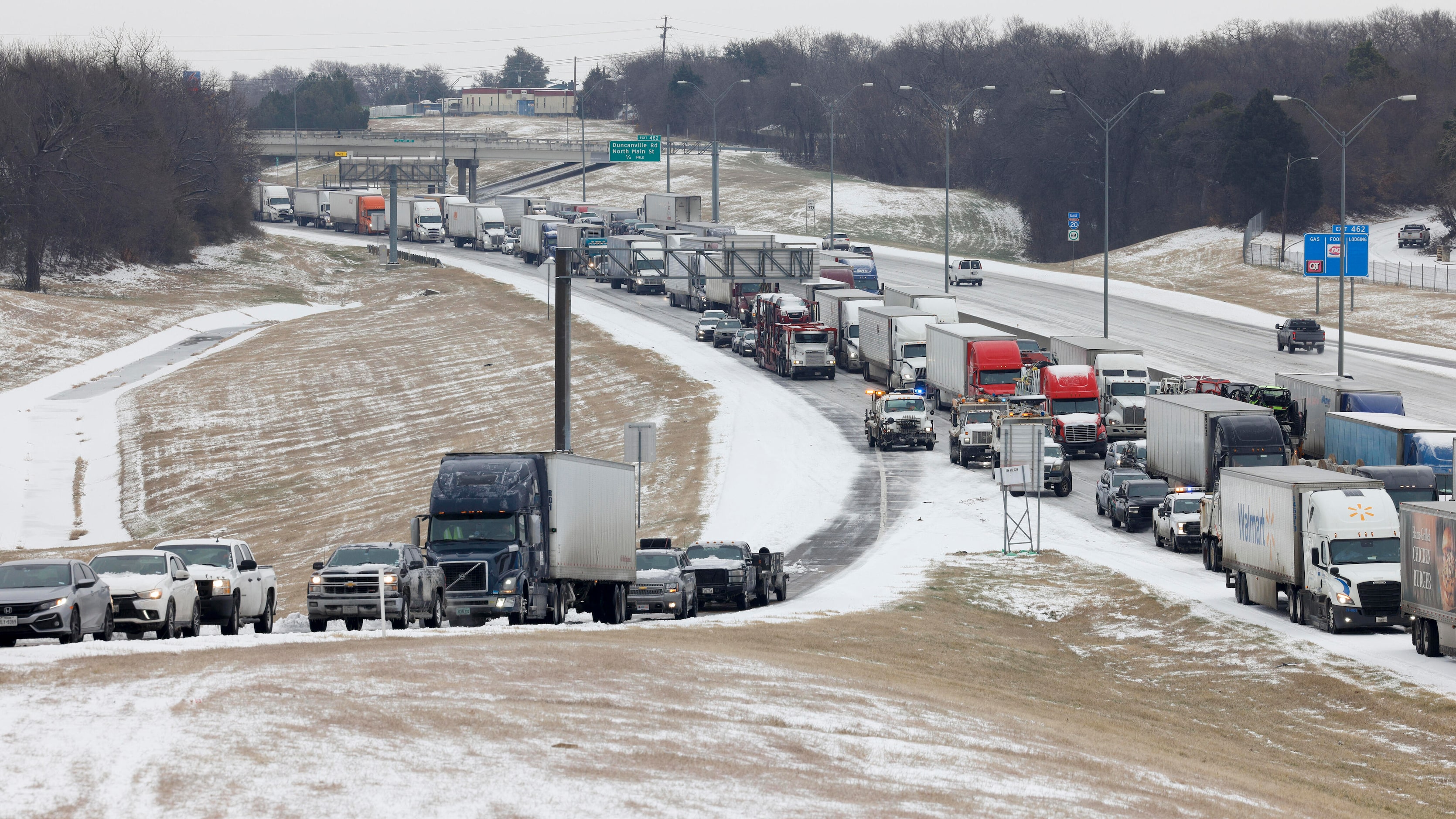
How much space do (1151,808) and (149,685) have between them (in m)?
10.6

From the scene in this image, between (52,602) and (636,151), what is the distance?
106 m

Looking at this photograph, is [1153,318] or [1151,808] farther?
[1153,318]

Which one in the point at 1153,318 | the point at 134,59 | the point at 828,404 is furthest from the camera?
the point at 134,59

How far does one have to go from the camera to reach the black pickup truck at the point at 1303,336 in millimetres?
79875

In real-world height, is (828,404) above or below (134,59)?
below

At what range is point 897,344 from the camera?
6962 centimetres

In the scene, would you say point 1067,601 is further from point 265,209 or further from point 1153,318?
point 265,209

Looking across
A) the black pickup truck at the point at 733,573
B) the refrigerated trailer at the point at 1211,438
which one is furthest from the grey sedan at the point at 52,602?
the refrigerated trailer at the point at 1211,438

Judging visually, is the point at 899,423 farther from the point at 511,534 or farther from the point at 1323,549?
the point at 511,534

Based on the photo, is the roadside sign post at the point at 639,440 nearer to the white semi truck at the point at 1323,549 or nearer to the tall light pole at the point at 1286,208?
the white semi truck at the point at 1323,549

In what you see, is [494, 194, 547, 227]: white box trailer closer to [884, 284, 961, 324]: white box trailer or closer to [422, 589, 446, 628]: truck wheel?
[884, 284, 961, 324]: white box trailer

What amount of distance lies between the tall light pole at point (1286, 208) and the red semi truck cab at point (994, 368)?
62.8m

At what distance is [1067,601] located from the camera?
112ft

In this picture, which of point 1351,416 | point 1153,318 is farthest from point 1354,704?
point 1153,318
